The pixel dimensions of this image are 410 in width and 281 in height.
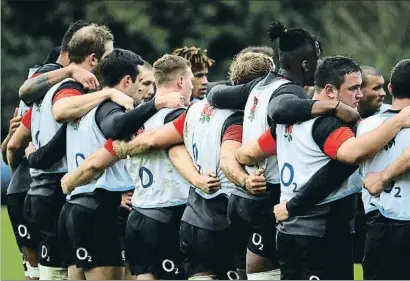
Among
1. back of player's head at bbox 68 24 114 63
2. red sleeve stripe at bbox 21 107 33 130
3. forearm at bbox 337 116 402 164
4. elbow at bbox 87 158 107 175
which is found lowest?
elbow at bbox 87 158 107 175

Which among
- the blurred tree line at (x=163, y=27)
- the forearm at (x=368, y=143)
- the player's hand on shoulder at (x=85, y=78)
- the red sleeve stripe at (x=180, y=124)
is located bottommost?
the forearm at (x=368, y=143)

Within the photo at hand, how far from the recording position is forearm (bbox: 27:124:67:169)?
1068cm

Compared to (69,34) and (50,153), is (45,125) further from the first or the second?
(69,34)

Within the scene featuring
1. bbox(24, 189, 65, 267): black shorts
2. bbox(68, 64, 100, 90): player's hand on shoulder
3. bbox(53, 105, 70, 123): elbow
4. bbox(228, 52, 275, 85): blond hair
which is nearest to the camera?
bbox(228, 52, 275, 85): blond hair

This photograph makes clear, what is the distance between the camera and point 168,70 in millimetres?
9766

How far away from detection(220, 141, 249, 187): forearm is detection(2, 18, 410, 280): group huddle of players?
0.01 metres

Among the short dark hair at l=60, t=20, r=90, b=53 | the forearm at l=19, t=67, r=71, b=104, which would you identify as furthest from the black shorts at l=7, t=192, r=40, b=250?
the short dark hair at l=60, t=20, r=90, b=53

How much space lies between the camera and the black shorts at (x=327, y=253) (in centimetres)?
871

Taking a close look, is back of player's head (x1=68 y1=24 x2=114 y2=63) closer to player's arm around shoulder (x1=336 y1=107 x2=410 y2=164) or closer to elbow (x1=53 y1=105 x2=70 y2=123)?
elbow (x1=53 y1=105 x2=70 y2=123)

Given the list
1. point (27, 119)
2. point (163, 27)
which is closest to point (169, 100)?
point (27, 119)

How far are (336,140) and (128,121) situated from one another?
6.08ft

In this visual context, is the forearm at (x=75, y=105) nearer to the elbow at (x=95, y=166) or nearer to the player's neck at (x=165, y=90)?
the elbow at (x=95, y=166)

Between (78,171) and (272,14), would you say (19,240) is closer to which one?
(78,171)

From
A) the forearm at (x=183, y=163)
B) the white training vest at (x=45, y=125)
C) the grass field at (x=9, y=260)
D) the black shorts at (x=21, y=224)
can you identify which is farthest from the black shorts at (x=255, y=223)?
the grass field at (x=9, y=260)
